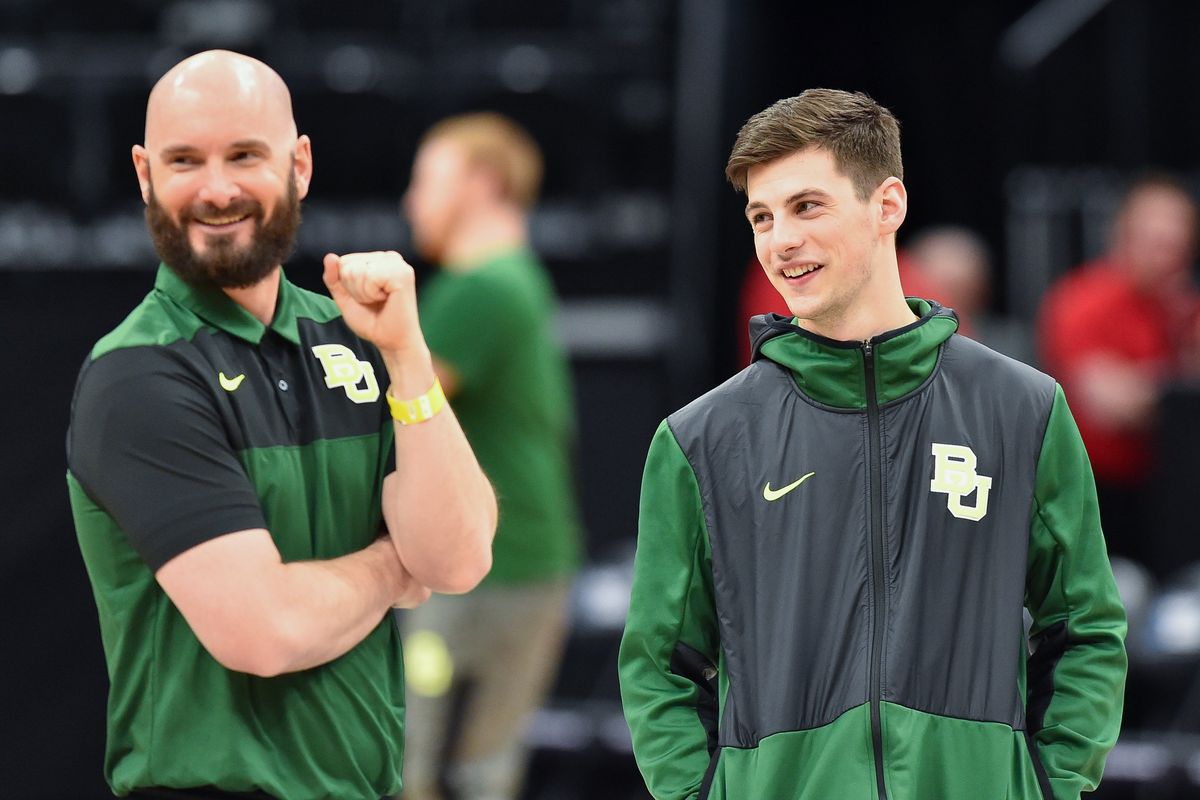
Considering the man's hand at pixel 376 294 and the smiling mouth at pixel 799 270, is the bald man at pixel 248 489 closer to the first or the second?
the man's hand at pixel 376 294

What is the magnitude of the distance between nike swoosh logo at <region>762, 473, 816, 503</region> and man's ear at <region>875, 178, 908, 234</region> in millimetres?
372

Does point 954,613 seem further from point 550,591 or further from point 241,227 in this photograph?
point 550,591

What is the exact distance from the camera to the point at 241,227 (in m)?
2.55

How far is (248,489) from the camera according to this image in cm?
248

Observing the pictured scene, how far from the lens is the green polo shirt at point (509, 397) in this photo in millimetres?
4863

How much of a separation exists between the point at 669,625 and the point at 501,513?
2.52 metres

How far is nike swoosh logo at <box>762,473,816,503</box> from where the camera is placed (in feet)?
7.82

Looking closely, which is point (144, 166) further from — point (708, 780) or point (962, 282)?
point (962, 282)

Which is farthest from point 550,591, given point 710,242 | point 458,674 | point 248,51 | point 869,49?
point 869,49

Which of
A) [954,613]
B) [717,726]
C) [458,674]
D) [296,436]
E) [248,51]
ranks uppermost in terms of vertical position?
[248,51]

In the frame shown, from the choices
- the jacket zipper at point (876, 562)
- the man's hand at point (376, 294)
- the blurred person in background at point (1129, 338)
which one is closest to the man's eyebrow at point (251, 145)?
the man's hand at point (376, 294)

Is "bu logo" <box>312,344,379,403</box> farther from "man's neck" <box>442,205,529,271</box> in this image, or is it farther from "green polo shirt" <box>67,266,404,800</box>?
"man's neck" <box>442,205,529,271</box>

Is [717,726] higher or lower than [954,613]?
lower

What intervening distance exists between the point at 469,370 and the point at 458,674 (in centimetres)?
88
